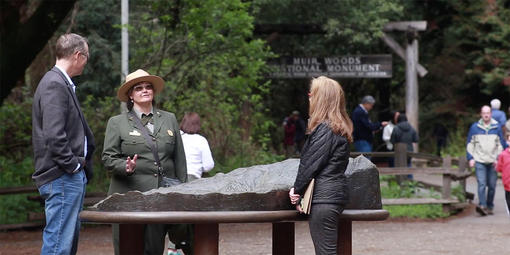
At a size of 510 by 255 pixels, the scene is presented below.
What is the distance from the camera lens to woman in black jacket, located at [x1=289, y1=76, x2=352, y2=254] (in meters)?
6.28

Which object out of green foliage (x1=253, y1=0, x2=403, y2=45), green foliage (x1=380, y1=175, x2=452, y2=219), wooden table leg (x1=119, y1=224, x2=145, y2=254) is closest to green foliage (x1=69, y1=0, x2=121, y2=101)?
green foliage (x1=253, y1=0, x2=403, y2=45)

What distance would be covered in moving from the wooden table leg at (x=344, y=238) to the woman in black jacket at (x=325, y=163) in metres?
0.37

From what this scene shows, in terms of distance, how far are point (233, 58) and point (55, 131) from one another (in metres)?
10.1

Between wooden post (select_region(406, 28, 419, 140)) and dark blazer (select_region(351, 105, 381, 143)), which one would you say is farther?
wooden post (select_region(406, 28, 419, 140))

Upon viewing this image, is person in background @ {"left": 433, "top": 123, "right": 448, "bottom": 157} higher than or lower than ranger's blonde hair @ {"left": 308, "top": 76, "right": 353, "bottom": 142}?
lower

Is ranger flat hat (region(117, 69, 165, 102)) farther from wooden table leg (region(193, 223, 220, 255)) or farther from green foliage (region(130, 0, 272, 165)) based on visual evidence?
green foliage (region(130, 0, 272, 165))

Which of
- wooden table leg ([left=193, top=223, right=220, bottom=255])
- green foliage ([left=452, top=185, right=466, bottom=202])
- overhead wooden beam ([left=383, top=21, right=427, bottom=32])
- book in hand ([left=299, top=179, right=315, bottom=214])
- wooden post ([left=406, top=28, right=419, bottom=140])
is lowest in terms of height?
green foliage ([left=452, top=185, right=466, bottom=202])

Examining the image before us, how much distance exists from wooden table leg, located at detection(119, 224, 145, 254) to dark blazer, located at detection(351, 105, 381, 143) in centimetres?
1130

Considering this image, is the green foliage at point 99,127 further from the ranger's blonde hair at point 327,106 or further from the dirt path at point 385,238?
the ranger's blonde hair at point 327,106

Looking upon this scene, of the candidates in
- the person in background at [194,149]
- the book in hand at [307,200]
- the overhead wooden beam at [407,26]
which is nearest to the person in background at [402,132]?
the overhead wooden beam at [407,26]

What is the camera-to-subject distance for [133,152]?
7.34 m

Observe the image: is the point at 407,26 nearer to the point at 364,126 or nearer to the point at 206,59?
the point at 364,126

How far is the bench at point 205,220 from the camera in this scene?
19.3ft

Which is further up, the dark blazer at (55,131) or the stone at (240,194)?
the dark blazer at (55,131)
